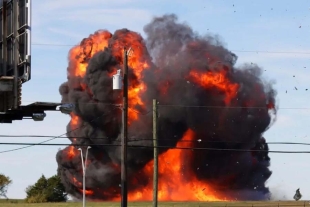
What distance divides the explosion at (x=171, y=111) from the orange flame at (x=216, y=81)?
0.13 meters

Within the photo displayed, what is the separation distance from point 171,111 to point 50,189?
29290 millimetres

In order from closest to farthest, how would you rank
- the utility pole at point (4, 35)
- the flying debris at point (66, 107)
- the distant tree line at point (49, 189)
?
the utility pole at point (4, 35) → the flying debris at point (66, 107) → the distant tree line at point (49, 189)

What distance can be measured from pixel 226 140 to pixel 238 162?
5840 mm

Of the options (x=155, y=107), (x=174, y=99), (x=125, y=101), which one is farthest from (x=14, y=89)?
(x=174, y=99)

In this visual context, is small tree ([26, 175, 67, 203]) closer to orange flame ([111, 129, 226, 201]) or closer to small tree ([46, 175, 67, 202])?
small tree ([46, 175, 67, 202])

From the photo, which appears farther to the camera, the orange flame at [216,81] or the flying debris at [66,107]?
the orange flame at [216,81]

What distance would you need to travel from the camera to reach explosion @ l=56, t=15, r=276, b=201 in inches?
3875

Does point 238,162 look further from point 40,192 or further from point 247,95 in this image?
point 40,192

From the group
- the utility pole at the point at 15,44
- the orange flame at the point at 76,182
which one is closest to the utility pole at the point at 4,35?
the utility pole at the point at 15,44

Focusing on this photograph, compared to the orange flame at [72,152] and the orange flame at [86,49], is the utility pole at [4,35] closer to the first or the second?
the orange flame at [86,49]

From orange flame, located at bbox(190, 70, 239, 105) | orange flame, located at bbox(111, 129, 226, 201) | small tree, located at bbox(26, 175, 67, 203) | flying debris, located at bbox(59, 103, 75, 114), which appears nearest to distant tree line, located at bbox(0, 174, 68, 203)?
small tree, located at bbox(26, 175, 67, 203)

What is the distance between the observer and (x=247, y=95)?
10238 cm

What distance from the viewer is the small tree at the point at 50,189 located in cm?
11844

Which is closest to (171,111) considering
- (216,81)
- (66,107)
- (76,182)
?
(216,81)
